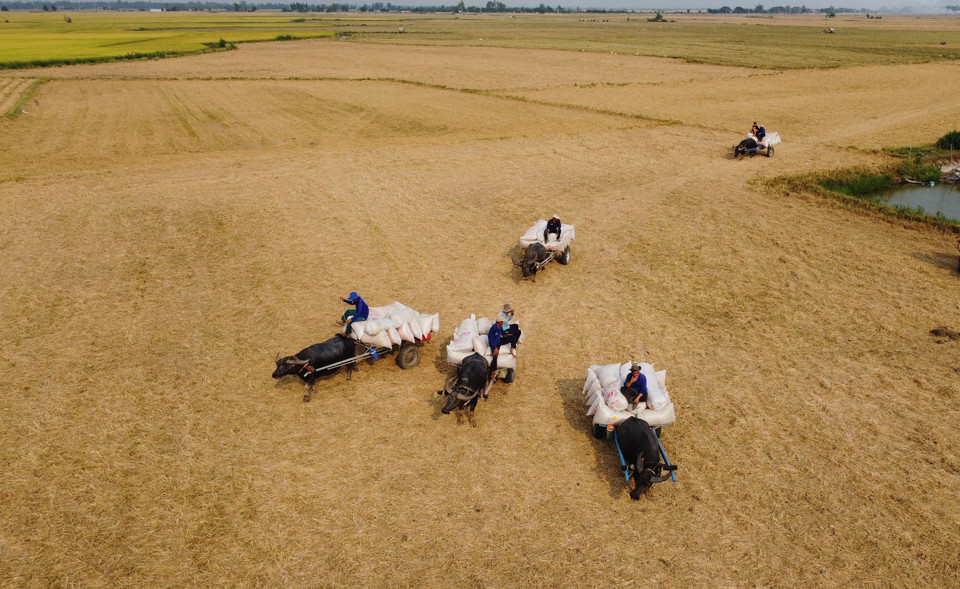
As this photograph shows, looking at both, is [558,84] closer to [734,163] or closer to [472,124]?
[472,124]

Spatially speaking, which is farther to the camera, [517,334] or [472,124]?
[472,124]

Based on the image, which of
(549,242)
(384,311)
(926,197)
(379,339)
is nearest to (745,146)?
(926,197)

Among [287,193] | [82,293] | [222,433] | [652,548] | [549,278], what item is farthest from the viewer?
[287,193]

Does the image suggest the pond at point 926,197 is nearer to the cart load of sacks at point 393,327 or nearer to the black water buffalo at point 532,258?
the black water buffalo at point 532,258

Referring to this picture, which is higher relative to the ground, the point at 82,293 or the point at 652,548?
the point at 82,293

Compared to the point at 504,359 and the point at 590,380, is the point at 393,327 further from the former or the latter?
the point at 590,380

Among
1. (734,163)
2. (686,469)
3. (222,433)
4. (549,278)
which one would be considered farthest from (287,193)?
(734,163)

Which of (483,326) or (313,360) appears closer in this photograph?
(313,360)

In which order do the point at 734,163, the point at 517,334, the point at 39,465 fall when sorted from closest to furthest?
the point at 39,465
the point at 517,334
the point at 734,163
